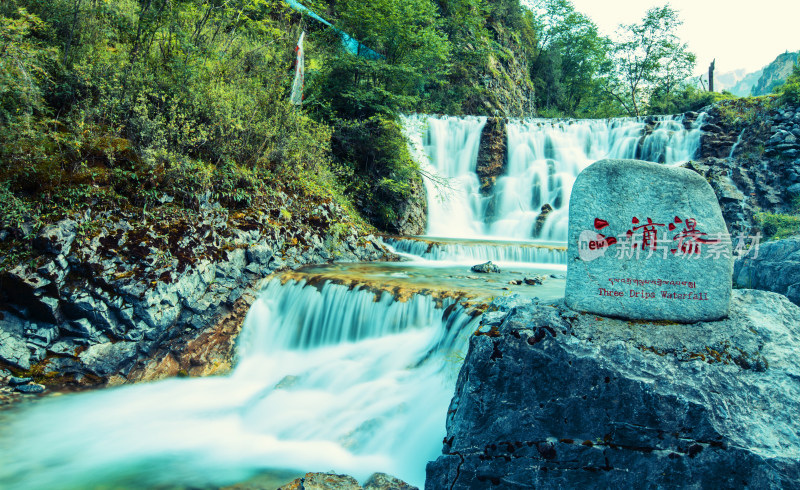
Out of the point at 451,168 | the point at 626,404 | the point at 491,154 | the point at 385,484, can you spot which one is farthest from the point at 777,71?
the point at 385,484

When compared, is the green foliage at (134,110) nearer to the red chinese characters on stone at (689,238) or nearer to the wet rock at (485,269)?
the wet rock at (485,269)

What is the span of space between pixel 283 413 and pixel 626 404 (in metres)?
4.14

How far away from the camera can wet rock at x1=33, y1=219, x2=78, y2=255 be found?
18.5 ft

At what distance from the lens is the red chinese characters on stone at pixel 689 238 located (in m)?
3.07

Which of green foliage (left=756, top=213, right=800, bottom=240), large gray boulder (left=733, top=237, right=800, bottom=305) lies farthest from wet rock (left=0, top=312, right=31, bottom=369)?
green foliage (left=756, top=213, right=800, bottom=240)

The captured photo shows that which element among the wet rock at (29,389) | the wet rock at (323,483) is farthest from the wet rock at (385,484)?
the wet rock at (29,389)

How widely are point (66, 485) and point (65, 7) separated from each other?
8.55m

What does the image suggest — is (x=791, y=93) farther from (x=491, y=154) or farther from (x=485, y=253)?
(x=485, y=253)

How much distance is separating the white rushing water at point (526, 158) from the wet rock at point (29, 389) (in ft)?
39.4

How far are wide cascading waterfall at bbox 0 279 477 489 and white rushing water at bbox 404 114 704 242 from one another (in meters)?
9.35

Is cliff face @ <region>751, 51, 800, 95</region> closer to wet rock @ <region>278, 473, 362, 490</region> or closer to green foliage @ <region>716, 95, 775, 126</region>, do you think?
green foliage @ <region>716, 95, 775, 126</region>

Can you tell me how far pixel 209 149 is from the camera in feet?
26.4

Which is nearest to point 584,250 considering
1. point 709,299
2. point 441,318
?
point 709,299

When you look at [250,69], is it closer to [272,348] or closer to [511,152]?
[272,348]
